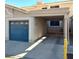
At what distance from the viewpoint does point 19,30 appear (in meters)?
17.8

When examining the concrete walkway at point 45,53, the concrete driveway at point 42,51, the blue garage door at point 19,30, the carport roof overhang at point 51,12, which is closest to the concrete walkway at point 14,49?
the concrete driveway at point 42,51

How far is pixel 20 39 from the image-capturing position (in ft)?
57.5

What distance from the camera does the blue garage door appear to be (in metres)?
17.3

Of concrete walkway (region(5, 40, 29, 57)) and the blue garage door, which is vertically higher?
the blue garage door

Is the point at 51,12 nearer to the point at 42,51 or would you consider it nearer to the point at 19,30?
the point at 19,30

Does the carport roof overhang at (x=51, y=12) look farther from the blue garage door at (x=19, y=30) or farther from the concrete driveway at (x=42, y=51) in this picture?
the concrete driveway at (x=42, y=51)

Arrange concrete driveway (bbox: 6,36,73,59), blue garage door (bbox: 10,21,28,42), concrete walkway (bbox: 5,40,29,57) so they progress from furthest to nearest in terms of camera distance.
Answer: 1. blue garage door (bbox: 10,21,28,42)
2. concrete walkway (bbox: 5,40,29,57)
3. concrete driveway (bbox: 6,36,73,59)

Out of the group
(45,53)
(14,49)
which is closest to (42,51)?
(45,53)

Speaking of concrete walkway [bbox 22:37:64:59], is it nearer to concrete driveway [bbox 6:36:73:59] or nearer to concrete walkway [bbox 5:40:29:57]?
concrete driveway [bbox 6:36:73:59]

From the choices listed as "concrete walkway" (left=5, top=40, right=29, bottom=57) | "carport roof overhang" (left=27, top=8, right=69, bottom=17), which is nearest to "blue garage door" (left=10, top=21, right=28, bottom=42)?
"carport roof overhang" (left=27, top=8, right=69, bottom=17)

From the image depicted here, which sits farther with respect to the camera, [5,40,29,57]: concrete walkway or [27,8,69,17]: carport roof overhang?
[27,8,69,17]: carport roof overhang

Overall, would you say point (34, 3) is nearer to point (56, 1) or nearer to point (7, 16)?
point (56, 1)

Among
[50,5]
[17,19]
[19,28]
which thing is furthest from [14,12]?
[50,5]
